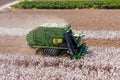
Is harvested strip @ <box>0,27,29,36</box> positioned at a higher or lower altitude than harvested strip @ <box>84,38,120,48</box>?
lower

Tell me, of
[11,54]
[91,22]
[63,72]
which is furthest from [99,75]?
[91,22]

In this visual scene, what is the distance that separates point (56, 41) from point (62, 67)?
3.30 meters

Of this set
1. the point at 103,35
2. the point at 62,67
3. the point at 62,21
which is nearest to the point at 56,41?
the point at 62,67

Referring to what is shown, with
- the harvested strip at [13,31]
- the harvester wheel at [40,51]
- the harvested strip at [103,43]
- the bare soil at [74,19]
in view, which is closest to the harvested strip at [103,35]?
the harvested strip at [103,43]

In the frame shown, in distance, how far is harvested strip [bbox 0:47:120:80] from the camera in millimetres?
17109

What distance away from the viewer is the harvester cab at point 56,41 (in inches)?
864

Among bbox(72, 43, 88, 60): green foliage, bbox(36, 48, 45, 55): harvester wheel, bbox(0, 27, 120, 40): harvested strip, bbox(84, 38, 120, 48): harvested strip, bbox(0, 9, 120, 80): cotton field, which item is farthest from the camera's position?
bbox(0, 27, 120, 40): harvested strip

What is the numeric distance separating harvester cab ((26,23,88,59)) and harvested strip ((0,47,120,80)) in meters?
0.85

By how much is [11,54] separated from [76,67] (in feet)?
18.4

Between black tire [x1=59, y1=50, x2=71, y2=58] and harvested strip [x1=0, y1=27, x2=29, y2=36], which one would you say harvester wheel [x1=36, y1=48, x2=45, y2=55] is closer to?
black tire [x1=59, y1=50, x2=71, y2=58]

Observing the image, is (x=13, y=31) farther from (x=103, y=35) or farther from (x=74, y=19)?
(x=74, y=19)

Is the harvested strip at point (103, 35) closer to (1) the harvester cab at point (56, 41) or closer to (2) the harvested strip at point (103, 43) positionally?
(2) the harvested strip at point (103, 43)

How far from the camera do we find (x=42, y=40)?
22562 mm

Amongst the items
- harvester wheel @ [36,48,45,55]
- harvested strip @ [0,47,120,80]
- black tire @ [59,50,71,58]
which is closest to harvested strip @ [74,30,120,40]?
harvested strip @ [0,47,120,80]
